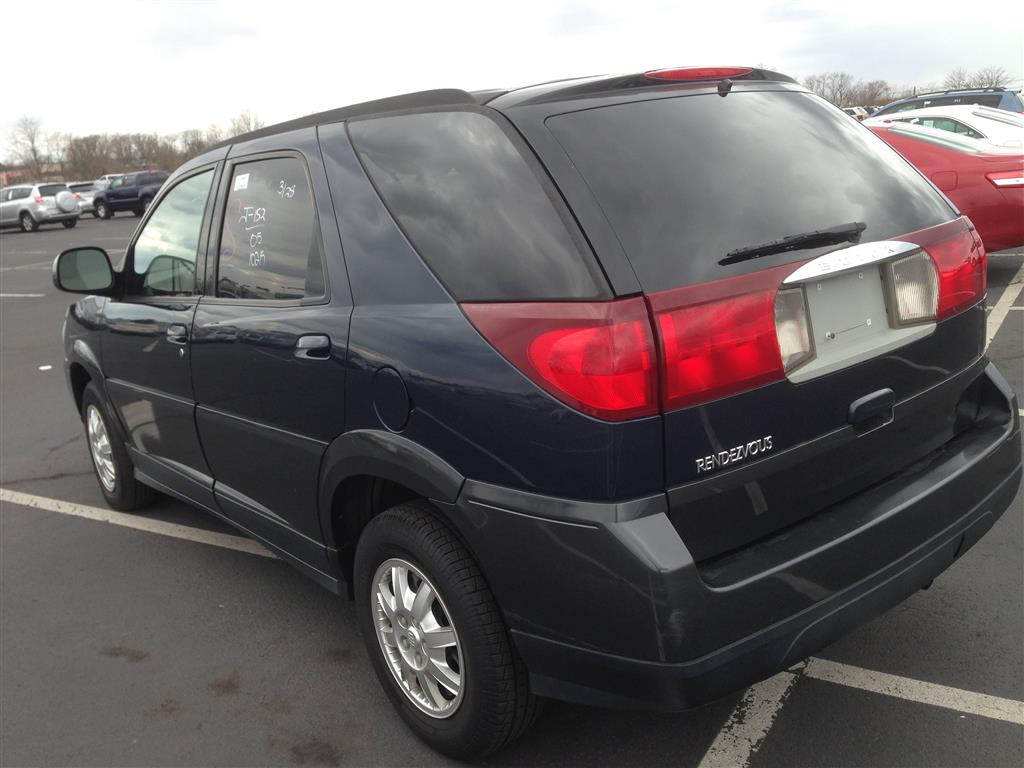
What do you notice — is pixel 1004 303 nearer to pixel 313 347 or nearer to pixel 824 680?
pixel 824 680

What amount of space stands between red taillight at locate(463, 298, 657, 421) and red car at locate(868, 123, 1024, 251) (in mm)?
6997

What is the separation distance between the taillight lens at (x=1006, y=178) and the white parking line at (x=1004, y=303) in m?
0.97

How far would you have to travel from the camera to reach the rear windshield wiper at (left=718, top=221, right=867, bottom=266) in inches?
85.3

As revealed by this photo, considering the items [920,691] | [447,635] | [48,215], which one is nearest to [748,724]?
[920,691]

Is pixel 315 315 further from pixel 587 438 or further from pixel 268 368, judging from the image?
pixel 587 438

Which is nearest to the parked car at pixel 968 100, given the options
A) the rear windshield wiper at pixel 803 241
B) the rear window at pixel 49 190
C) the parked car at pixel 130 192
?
the rear windshield wiper at pixel 803 241

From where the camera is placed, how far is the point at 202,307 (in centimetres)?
345

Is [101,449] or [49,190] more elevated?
[49,190]

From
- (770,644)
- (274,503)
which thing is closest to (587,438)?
(770,644)

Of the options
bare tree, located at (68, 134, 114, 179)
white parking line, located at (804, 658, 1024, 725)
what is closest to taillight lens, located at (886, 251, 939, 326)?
white parking line, located at (804, 658, 1024, 725)

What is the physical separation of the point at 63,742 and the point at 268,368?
135 centimetres

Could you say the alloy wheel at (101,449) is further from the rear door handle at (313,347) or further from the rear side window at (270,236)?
the rear door handle at (313,347)

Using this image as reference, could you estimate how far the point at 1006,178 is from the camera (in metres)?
7.96

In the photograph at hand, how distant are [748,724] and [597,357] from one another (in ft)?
4.37
